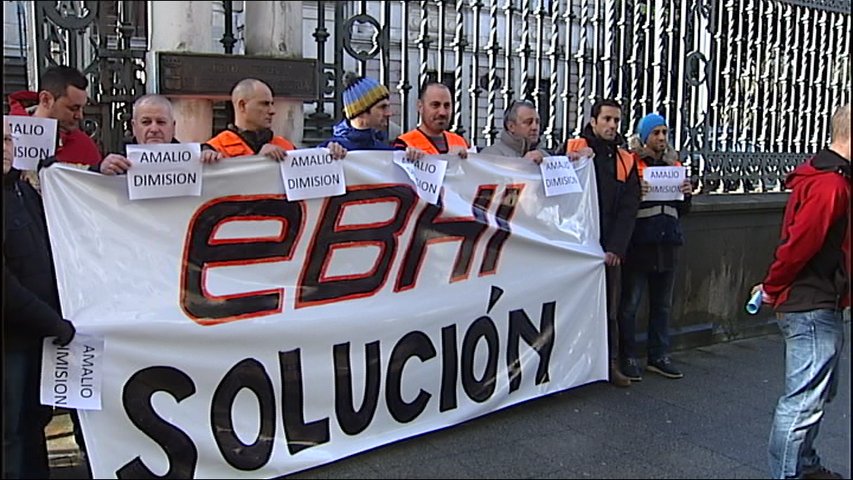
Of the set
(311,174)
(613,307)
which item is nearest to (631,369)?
(613,307)

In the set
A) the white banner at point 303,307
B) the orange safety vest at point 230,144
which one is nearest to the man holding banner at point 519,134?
the white banner at point 303,307

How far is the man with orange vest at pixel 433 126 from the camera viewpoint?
14.7 ft

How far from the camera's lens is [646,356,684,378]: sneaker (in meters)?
5.38

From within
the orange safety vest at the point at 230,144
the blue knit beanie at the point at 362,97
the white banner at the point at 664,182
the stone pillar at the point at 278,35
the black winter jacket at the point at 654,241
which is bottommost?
the black winter jacket at the point at 654,241

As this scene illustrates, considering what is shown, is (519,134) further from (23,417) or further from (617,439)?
(23,417)

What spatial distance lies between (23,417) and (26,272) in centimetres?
59

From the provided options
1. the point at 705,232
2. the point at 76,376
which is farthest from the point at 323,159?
the point at 705,232

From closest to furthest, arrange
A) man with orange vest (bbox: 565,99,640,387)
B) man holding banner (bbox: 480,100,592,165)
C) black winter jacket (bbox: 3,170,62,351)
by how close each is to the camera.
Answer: black winter jacket (bbox: 3,170,62,351), man holding banner (bbox: 480,100,592,165), man with orange vest (bbox: 565,99,640,387)

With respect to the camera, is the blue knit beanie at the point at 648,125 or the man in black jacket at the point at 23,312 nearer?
the man in black jacket at the point at 23,312

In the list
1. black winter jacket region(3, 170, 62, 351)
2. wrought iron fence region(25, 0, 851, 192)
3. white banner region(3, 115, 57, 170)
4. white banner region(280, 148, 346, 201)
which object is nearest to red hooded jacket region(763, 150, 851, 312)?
white banner region(280, 148, 346, 201)

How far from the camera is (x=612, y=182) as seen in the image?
5.07 m

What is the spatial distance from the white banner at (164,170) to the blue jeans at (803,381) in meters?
2.56

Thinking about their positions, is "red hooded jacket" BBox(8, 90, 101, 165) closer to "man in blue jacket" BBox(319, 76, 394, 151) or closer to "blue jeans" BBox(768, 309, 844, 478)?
"man in blue jacket" BBox(319, 76, 394, 151)

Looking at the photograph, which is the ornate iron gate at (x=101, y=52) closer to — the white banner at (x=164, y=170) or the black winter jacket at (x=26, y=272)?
the white banner at (x=164, y=170)
